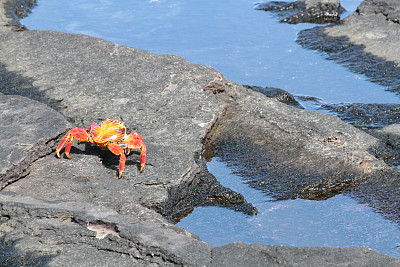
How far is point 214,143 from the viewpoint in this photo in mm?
6836

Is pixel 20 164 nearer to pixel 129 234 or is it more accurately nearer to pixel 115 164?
Answer: pixel 115 164

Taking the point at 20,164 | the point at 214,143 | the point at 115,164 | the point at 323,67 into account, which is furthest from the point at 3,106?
the point at 323,67

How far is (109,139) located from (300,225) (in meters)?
2.06

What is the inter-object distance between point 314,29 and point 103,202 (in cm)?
831

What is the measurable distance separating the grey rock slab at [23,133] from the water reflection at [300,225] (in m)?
1.58

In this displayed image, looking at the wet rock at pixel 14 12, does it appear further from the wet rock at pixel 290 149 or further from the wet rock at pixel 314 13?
the wet rock at pixel 314 13

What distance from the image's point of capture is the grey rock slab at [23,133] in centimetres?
536

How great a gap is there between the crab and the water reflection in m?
0.89

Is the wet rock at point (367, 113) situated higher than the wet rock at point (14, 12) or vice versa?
the wet rock at point (14, 12)

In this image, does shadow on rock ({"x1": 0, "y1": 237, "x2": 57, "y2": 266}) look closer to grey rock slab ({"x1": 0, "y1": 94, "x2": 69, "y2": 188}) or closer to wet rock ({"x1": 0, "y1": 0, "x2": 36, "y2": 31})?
grey rock slab ({"x1": 0, "y1": 94, "x2": 69, "y2": 188})

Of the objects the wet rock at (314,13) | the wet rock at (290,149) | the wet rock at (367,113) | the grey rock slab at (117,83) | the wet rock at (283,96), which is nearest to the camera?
the wet rock at (290,149)

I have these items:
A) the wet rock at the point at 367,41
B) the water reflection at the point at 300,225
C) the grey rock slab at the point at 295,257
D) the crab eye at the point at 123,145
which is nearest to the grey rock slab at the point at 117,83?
the crab eye at the point at 123,145

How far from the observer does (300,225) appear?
5.65 meters

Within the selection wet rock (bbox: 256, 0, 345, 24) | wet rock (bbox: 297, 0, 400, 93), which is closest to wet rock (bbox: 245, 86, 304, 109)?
wet rock (bbox: 297, 0, 400, 93)
